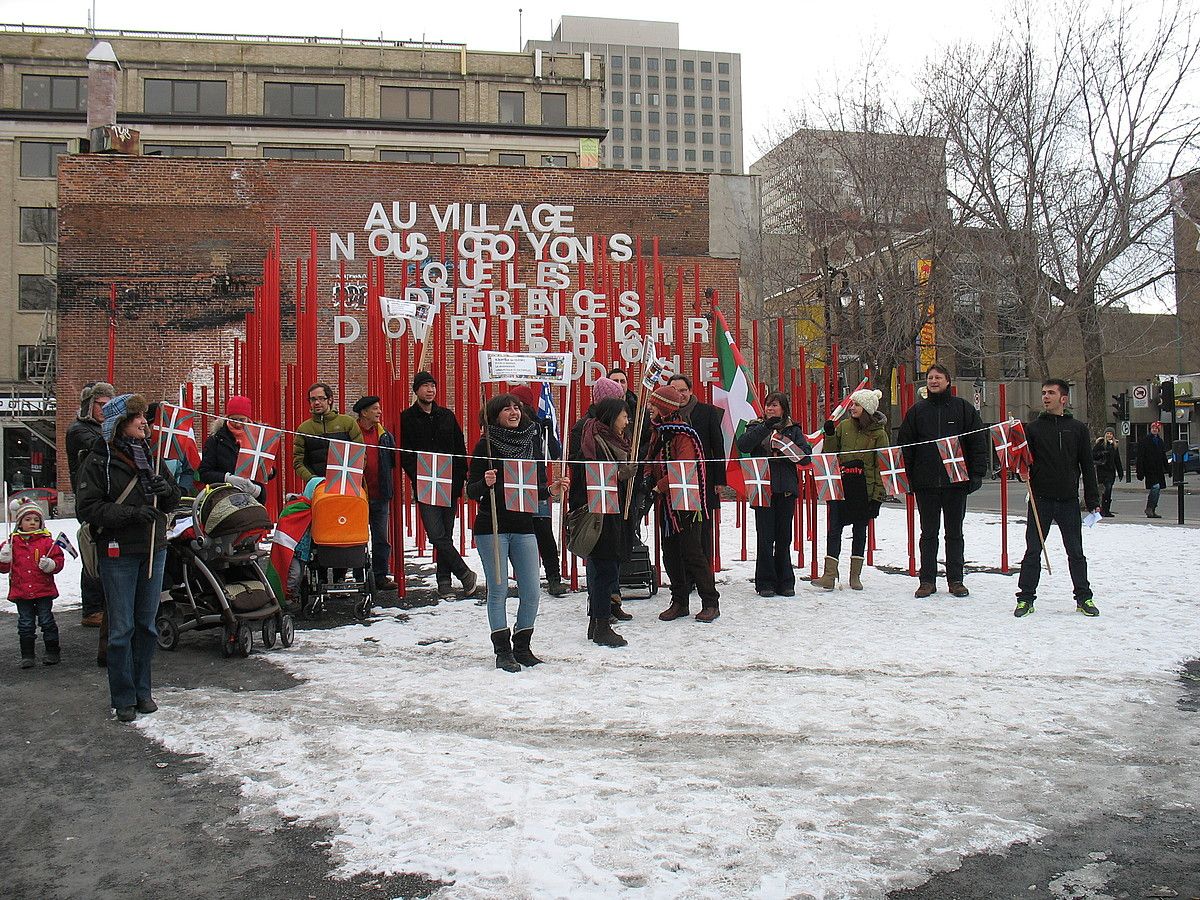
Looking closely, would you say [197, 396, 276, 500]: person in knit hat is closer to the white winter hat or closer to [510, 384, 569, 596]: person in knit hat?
[510, 384, 569, 596]: person in knit hat

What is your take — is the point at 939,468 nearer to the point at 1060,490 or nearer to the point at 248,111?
the point at 1060,490

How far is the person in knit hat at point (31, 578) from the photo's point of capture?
20.6ft

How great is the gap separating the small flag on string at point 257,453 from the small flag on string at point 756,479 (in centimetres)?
372

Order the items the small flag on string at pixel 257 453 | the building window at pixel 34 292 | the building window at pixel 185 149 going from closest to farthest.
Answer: the small flag on string at pixel 257 453 < the building window at pixel 34 292 < the building window at pixel 185 149

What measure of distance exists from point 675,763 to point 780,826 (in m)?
0.77

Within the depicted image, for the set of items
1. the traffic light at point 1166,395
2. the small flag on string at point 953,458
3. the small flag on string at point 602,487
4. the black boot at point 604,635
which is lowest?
the black boot at point 604,635

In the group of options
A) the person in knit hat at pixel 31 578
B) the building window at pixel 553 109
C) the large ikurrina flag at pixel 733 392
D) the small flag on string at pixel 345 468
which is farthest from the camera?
the building window at pixel 553 109

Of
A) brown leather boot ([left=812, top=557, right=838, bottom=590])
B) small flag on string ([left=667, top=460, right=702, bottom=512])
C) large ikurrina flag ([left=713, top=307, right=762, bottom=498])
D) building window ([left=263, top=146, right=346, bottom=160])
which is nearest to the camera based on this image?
small flag on string ([left=667, top=460, right=702, bottom=512])

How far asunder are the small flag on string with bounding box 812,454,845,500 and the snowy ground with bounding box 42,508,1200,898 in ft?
4.39

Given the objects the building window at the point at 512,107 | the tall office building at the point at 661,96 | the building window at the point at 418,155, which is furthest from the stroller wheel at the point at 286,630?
the tall office building at the point at 661,96

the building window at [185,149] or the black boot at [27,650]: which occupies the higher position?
the building window at [185,149]

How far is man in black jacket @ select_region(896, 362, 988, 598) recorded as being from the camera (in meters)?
8.25

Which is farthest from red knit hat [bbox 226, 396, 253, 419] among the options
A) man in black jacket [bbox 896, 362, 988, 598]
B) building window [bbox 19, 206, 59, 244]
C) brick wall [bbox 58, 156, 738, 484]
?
building window [bbox 19, 206, 59, 244]

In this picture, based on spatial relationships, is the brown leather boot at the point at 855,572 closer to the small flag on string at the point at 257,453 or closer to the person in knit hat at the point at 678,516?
the person in knit hat at the point at 678,516
